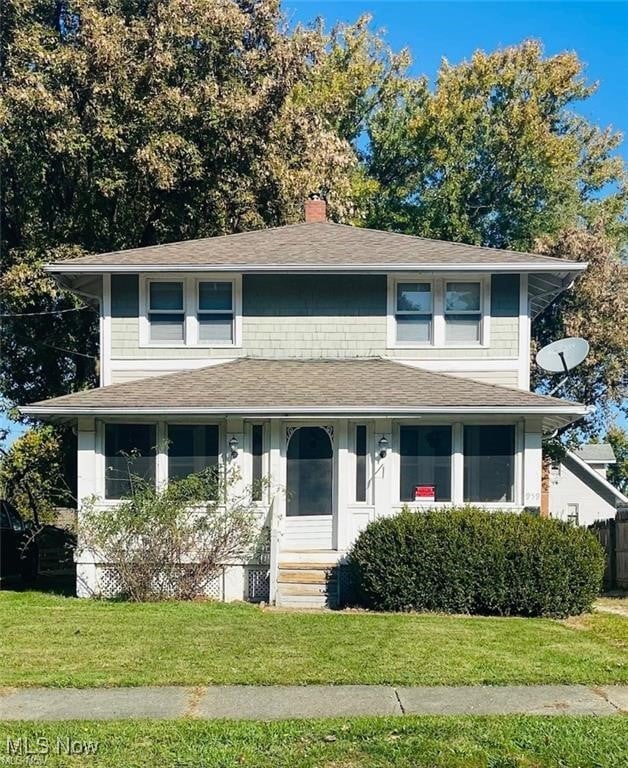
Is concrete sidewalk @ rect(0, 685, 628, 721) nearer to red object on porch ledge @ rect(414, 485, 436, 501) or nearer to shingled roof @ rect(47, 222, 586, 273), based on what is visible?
red object on porch ledge @ rect(414, 485, 436, 501)

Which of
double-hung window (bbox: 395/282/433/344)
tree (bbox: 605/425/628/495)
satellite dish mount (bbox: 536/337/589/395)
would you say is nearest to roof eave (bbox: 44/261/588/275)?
double-hung window (bbox: 395/282/433/344)

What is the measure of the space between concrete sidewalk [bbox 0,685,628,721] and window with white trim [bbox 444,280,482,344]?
895cm

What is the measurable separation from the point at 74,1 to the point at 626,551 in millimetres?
17172

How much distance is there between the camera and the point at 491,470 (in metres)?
14.2

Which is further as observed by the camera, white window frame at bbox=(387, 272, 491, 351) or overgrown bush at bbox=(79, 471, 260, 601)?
white window frame at bbox=(387, 272, 491, 351)

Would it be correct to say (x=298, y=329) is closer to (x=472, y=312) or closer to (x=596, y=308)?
(x=472, y=312)

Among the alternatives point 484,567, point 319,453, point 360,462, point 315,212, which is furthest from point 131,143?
point 484,567

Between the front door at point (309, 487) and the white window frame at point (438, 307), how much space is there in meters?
2.54

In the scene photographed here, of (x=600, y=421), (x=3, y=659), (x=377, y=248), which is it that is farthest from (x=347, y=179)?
(x=3, y=659)

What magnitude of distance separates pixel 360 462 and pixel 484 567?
293cm

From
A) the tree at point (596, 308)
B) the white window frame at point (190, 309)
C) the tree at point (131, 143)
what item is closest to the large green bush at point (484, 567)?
the white window frame at point (190, 309)

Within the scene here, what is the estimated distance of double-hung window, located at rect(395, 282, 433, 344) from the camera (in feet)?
52.0

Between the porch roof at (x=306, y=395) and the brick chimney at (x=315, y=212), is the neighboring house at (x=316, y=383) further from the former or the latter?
the brick chimney at (x=315, y=212)

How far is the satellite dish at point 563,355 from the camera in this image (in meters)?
15.4
